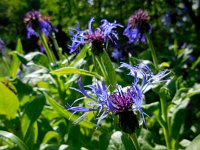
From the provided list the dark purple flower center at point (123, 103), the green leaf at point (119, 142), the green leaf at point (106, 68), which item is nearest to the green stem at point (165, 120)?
the green leaf at point (106, 68)

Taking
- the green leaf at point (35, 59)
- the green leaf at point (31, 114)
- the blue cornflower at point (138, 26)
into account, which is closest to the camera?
the green leaf at point (31, 114)

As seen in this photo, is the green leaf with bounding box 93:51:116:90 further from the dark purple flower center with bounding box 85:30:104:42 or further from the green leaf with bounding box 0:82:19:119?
the green leaf with bounding box 0:82:19:119

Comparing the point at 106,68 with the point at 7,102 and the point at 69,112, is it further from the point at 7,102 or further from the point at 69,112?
the point at 7,102

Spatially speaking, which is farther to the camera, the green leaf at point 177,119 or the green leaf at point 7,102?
the green leaf at point 177,119

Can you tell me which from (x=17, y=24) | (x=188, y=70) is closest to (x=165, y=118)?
(x=188, y=70)

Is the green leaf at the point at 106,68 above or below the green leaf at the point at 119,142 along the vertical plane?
above

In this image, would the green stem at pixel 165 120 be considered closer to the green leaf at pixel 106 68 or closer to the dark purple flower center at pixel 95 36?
the green leaf at pixel 106 68
